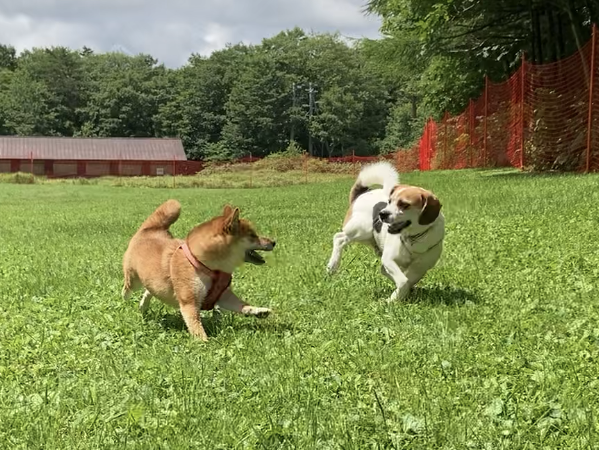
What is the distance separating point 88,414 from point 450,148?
1169 inches

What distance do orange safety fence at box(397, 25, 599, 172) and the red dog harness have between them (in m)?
13.2

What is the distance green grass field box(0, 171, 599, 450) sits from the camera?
295 cm

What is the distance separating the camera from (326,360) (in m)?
3.98

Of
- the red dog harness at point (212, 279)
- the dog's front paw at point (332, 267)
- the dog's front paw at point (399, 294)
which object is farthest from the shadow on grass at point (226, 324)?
the dog's front paw at point (332, 267)

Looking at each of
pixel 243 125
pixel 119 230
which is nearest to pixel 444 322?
pixel 119 230

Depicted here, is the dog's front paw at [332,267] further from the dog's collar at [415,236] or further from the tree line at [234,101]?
the tree line at [234,101]

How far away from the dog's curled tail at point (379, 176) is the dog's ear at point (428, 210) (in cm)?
75

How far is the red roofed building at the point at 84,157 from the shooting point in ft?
211

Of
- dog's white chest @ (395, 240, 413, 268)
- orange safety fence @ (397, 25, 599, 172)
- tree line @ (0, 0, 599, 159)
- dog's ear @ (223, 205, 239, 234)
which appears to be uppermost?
tree line @ (0, 0, 599, 159)

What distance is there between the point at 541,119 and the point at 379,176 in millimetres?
14923

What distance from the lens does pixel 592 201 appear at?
1025 cm

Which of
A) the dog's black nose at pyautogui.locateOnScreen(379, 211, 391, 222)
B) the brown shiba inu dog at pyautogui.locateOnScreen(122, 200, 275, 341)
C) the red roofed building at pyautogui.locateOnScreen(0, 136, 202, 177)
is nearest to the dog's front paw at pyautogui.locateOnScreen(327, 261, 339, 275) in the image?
the dog's black nose at pyautogui.locateOnScreen(379, 211, 391, 222)

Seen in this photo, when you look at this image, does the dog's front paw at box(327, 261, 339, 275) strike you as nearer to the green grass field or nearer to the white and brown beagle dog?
the green grass field

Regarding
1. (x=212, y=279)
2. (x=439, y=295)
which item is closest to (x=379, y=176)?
(x=439, y=295)
